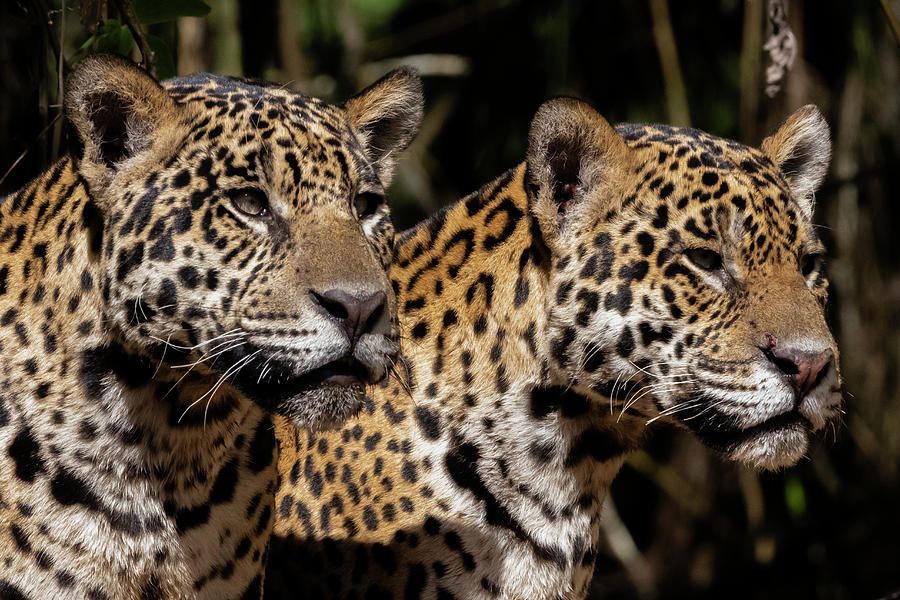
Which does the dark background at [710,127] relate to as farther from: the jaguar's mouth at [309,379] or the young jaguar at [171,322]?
the jaguar's mouth at [309,379]

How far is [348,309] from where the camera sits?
4340 millimetres

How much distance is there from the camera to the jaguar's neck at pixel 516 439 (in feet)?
17.9

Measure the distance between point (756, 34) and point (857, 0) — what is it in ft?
3.15

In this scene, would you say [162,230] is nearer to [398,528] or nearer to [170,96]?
[170,96]

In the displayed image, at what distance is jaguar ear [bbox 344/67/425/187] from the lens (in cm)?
533

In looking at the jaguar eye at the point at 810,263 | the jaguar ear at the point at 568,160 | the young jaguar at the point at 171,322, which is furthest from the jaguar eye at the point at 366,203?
the jaguar eye at the point at 810,263

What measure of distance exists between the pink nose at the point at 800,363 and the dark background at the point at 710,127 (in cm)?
487

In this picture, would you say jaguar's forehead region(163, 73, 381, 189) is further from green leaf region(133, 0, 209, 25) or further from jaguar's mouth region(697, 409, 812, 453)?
jaguar's mouth region(697, 409, 812, 453)

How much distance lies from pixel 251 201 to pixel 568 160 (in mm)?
1468

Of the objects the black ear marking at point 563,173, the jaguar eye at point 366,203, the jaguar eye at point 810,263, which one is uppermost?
the black ear marking at point 563,173

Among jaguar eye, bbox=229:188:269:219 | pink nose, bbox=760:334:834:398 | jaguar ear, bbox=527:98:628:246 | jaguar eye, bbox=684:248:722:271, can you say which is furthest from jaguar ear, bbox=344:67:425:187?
pink nose, bbox=760:334:834:398

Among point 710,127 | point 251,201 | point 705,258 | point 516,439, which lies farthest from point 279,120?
point 710,127

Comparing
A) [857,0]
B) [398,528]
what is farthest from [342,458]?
[857,0]

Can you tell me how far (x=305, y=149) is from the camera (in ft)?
15.5
